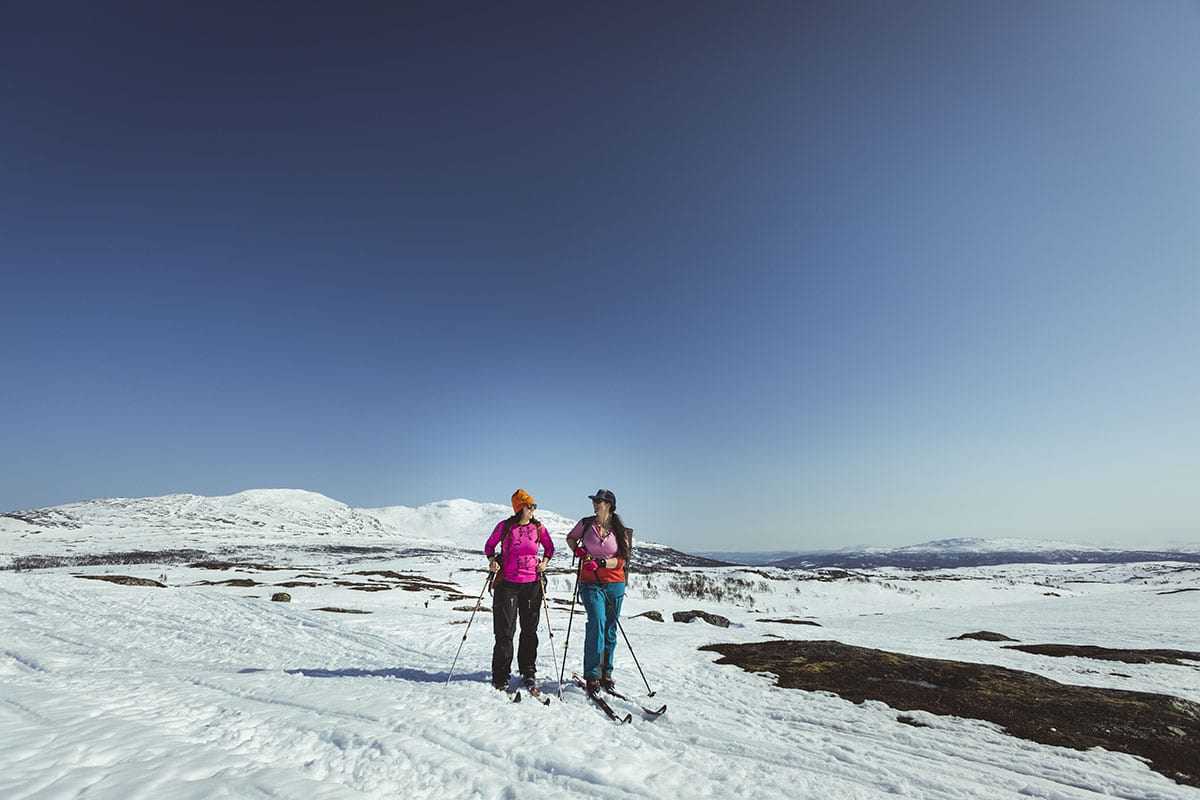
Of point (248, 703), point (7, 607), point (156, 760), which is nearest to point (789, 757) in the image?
point (156, 760)

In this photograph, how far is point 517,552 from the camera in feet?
28.2

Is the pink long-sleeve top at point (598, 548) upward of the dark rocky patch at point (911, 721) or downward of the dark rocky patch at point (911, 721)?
upward

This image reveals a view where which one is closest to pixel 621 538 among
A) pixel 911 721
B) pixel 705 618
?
pixel 911 721

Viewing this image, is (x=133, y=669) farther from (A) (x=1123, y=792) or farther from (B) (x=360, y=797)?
(A) (x=1123, y=792)

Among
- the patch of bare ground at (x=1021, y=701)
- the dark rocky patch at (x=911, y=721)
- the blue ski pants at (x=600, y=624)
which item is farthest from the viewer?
the blue ski pants at (x=600, y=624)

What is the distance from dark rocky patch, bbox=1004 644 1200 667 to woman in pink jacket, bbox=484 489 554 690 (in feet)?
52.2

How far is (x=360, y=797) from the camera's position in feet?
14.4

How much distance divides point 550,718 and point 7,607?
2158cm

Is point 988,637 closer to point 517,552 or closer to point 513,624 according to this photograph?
point 513,624

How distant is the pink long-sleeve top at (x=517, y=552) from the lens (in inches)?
336

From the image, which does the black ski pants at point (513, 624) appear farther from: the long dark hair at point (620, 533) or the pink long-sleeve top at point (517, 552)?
the long dark hair at point (620, 533)

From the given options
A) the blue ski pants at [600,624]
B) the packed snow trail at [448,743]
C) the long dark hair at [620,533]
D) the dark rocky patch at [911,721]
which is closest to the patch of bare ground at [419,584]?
the packed snow trail at [448,743]

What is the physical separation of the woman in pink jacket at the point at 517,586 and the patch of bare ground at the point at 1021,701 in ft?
16.6

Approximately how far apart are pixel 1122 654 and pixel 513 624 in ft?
58.4
